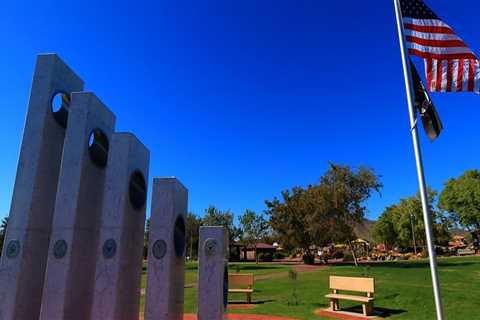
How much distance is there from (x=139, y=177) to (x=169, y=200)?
1.54m

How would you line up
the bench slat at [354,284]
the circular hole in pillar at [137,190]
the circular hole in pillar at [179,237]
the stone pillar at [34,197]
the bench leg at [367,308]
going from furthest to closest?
the bench slat at [354,284] → the bench leg at [367,308] → the circular hole in pillar at [137,190] → the circular hole in pillar at [179,237] → the stone pillar at [34,197]

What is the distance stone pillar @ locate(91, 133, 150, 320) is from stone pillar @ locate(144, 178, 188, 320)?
0.66m

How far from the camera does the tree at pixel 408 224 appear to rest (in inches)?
2542

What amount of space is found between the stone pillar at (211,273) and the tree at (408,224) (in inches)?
2374

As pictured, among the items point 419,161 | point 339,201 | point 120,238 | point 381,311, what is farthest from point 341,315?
point 339,201

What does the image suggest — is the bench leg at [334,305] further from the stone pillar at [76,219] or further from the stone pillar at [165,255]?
the stone pillar at [76,219]

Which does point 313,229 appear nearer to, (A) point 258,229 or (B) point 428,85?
(A) point 258,229

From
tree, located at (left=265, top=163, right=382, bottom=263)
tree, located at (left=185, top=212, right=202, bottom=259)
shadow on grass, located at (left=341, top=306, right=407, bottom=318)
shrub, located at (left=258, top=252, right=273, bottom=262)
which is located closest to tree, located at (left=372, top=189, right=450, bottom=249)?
shrub, located at (left=258, top=252, right=273, bottom=262)

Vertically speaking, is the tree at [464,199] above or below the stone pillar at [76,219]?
above

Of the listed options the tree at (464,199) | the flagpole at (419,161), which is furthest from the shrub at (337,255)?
the flagpole at (419,161)

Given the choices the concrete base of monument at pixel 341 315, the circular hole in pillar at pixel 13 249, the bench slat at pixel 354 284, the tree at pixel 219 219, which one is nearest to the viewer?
the circular hole in pillar at pixel 13 249

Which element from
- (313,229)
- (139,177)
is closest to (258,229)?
(313,229)

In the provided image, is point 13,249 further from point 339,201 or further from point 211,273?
point 339,201

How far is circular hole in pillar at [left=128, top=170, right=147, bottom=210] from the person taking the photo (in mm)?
9023
